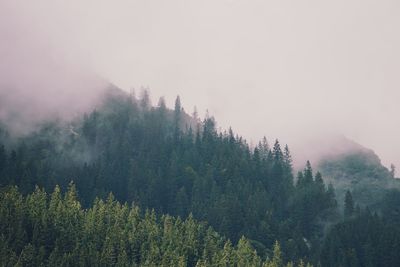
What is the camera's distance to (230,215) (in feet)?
537

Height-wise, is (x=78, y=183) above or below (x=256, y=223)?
above

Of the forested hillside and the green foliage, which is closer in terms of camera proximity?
the green foliage

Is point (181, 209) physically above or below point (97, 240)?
above

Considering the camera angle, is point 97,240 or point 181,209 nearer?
point 97,240

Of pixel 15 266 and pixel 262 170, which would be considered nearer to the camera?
pixel 15 266

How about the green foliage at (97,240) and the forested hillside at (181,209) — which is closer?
the green foliage at (97,240)

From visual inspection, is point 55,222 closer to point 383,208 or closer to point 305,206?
point 305,206

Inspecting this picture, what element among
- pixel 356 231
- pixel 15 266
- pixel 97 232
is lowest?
pixel 15 266

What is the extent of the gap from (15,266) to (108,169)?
285 ft

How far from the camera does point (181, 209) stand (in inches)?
6860

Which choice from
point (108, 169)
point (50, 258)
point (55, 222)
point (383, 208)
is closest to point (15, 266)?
point (50, 258)

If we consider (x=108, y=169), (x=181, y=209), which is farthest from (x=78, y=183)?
(x=181, y=209)

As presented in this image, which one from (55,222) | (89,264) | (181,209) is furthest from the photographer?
(181,209)

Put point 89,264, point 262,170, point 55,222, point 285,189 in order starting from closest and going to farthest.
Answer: point 89,264, point 55,222, point 285,189, point 262,170
